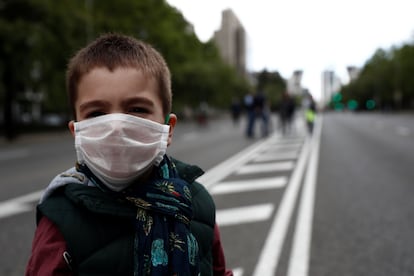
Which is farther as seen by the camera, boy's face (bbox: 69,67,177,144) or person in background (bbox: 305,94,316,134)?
person in background (bbox: 305,94,316,134)

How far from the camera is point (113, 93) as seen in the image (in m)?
1.43

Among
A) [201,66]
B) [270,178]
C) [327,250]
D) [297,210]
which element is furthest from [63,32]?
[201,66]

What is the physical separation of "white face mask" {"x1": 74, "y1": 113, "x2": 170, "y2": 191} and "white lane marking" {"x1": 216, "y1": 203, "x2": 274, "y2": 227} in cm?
373

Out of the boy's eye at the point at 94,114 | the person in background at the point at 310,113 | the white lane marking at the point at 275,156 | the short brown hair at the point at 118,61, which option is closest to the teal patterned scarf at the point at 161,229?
the boy's eye at the point at 94,114

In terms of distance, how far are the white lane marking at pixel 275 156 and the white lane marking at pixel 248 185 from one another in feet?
9.43

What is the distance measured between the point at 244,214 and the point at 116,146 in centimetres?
433

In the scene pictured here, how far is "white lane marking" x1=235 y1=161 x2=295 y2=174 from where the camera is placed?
9273mm

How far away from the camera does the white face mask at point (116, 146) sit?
142 centimetres

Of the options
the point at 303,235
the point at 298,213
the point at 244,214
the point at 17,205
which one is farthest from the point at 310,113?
the point at 303,235

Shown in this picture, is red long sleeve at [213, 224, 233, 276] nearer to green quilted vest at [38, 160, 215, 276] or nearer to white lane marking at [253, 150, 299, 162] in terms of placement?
green quilted vest at [38, 160, 215, 276]

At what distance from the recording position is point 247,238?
461 centimetres

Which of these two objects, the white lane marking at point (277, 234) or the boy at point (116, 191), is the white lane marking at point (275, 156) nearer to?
the white lane marking at point (277, 234)

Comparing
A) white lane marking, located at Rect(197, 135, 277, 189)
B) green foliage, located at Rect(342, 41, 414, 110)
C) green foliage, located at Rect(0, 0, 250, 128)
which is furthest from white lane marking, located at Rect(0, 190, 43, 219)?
green foliage, located at Rect(342, 41, 414, 110)

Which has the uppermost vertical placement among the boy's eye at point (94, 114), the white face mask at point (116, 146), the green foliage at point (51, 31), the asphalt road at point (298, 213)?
the green foliage at point (51, 31)
